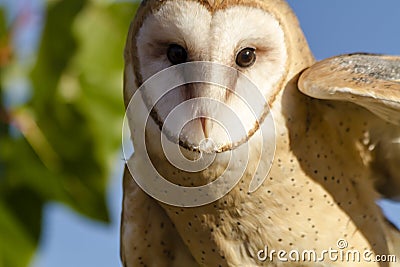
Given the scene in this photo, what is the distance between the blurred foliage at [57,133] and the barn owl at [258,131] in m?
0.30

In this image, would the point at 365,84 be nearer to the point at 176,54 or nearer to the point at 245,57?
the point at 245,57

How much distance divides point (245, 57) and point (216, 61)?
99mm

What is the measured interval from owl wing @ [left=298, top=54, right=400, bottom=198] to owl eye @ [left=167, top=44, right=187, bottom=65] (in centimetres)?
34

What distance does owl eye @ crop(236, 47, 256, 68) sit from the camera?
1.67 metres

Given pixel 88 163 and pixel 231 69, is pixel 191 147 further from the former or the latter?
pixel 88 163

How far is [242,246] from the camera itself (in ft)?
6.08

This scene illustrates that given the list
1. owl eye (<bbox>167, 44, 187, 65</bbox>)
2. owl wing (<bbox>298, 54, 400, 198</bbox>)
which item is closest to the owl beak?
owl eye (<bbox>167, 44, 187, 65</bbox>)

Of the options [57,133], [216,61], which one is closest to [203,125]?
[216,61]

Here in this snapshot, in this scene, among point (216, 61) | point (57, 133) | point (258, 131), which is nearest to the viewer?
point (57, 133)

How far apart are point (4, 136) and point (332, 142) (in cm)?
97

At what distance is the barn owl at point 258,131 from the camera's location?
1.65m

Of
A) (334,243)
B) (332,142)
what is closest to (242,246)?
(334,243)

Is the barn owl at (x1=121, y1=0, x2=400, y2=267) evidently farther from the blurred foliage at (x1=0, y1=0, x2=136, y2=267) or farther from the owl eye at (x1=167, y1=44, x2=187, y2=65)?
the blurred foliage at (x1=0, y1=0, x2=136, y2=267)

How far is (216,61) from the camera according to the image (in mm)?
1622
